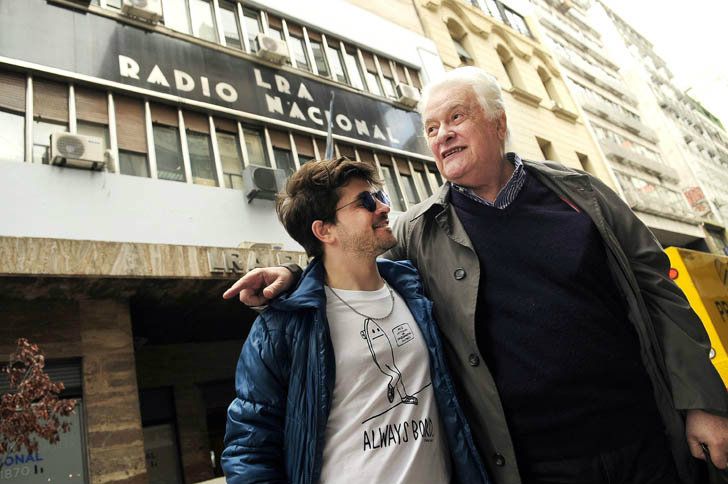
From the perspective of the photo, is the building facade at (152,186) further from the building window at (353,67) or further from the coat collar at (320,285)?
the coat collar at (320,285)

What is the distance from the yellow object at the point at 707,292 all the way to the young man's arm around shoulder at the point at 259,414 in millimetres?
4603

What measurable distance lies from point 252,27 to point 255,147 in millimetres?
3489

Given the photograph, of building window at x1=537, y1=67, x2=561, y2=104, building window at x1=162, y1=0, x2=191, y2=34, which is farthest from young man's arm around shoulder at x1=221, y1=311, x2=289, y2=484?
building window at x1=537, y1=67, x2=561, y2=104

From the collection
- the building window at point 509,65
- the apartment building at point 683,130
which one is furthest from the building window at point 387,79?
the apartment building at point 683,130

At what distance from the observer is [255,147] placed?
9414 mm

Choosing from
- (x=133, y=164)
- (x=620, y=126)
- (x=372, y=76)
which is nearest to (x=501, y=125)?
(x=133, y=164)

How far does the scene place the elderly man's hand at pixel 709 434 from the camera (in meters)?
1.71

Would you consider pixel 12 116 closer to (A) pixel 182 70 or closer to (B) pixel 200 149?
(B) pixel 200 149

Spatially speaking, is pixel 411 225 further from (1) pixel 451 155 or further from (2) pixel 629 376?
(2) pixel 629 376

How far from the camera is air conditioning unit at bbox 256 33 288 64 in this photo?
398 inches

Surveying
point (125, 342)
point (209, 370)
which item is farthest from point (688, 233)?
point (125, 342)

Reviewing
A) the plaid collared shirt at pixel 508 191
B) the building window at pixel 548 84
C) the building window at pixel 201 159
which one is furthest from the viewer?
the building window at pixel 548 84

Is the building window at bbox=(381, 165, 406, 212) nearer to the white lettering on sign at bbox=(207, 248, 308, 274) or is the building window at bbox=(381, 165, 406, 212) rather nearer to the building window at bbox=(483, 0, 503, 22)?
the white lettering on sign at bbox=(207, 248, 308, 274)

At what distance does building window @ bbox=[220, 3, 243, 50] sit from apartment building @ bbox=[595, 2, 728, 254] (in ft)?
77.7
